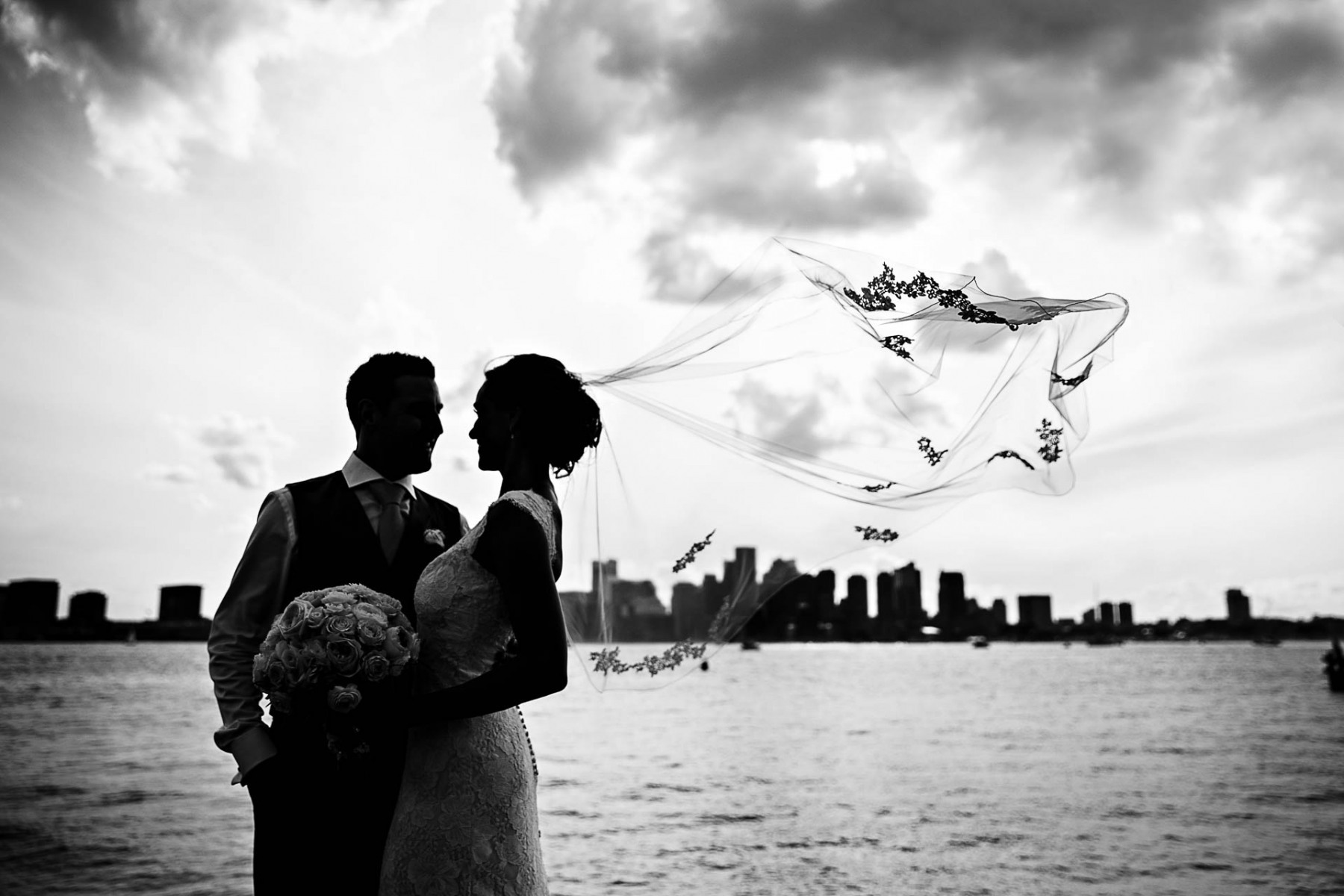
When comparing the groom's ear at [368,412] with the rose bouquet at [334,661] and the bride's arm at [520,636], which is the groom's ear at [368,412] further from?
the bride's arm at [520,636]

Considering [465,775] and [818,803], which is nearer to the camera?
[465,775]

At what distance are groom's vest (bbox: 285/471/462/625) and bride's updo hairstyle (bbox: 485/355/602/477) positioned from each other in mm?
700

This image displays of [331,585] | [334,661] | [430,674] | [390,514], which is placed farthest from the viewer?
[390,514]

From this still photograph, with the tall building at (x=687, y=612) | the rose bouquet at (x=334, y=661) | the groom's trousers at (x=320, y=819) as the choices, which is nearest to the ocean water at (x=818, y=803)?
the tall building at (x=687, y=612)

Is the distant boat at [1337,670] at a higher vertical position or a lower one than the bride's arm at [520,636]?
lower

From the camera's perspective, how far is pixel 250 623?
11.9ft

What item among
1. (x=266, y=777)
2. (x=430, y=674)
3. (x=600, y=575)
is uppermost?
(x=600, y=575)

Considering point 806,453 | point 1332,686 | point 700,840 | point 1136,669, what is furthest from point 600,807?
point 1136,669

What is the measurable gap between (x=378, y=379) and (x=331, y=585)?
0.86m

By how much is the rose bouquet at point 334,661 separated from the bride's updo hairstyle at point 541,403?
80 cm

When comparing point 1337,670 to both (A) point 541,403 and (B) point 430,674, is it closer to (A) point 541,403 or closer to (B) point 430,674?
(A) point 541,403

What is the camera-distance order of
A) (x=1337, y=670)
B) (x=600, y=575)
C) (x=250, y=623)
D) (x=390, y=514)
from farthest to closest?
(x=1337, y=670)
(x=600, y=575)
(x=390, y=514)
(x=250, y=623)

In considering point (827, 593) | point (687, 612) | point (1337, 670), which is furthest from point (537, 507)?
point (1337, 670)

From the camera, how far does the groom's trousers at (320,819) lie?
3.36 metres
